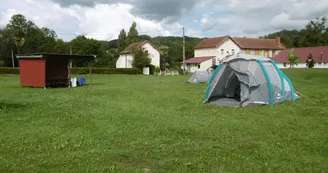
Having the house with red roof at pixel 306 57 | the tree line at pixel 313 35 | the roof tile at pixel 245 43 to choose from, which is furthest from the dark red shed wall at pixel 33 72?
the tree line at pixel 313 35

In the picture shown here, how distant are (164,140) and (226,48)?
57.6 metres

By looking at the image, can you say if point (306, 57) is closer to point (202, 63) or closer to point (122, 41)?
point (202, 63)

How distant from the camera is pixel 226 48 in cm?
6169

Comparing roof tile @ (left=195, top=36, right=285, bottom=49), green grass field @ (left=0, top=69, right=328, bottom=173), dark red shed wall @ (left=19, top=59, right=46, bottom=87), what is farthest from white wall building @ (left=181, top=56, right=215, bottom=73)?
green grass field @ (left=0, top=69, right=328, bottom=173)

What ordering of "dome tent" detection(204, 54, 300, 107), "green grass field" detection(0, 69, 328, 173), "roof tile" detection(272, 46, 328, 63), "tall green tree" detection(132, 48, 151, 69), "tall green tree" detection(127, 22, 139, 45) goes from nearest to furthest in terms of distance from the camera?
"green grass field" detection(0, 69, 328, 173), "dome tent" detection(204, 54, 300, 107), "tall green tree" detection(132, 48, 151, 69), "roof tile" detection(272, 46, 328, 63), "tall green tree" detection(127, 22, 139, 45)

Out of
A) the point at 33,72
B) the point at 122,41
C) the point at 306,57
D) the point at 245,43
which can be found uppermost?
the point at 122,41

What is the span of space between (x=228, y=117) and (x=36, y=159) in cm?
550

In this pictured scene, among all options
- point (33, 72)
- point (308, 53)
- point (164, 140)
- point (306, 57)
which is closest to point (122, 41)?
point (306, 57)

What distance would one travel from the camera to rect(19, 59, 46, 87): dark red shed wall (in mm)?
20438

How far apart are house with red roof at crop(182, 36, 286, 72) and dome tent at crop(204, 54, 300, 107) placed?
46.2 meters

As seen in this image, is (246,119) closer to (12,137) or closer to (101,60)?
(12,137)

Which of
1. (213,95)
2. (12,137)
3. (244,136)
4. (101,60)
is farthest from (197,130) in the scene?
(101,60)

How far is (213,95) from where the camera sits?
12359 millimetres

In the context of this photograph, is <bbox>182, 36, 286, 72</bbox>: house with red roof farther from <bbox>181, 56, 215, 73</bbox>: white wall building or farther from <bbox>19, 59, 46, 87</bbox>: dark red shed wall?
<bbox>19, 59, 46, 87</bbox>: dark red shed wall
